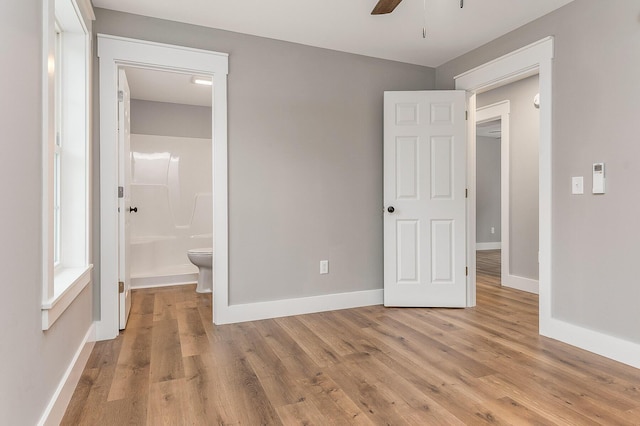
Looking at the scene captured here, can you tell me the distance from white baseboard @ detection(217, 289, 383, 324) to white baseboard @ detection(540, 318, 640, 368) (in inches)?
57.3

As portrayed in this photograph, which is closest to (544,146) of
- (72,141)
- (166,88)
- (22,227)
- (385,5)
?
(385,5)

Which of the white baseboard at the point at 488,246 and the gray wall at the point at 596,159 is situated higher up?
the gray wall at the point at 596,159

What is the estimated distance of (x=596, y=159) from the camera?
2.50 metres

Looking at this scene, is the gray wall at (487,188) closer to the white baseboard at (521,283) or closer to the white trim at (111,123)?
the white baseboard at (521,283)

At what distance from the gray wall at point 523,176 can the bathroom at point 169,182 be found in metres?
3.70

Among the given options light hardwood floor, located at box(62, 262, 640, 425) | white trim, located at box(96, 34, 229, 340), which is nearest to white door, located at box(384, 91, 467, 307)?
light hardwood floor, located at box(62, 262, 640, 425)

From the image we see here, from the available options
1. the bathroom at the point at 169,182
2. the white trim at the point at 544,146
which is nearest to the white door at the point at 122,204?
the bathroom at the point at 169,182

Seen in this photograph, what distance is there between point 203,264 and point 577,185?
349cm

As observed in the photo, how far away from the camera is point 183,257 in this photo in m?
5.09

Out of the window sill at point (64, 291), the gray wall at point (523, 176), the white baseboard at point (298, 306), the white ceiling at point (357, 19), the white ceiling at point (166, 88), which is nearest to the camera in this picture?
the window sill at point (64, 291)

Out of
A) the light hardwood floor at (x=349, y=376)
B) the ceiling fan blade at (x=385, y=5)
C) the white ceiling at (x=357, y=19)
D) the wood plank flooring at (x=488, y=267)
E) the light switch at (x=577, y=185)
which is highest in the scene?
the white ceiling at (x=357, y=19)

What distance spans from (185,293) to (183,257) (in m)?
1.03

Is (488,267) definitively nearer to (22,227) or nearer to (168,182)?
(168,182)

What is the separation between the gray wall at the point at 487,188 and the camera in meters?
7.77
